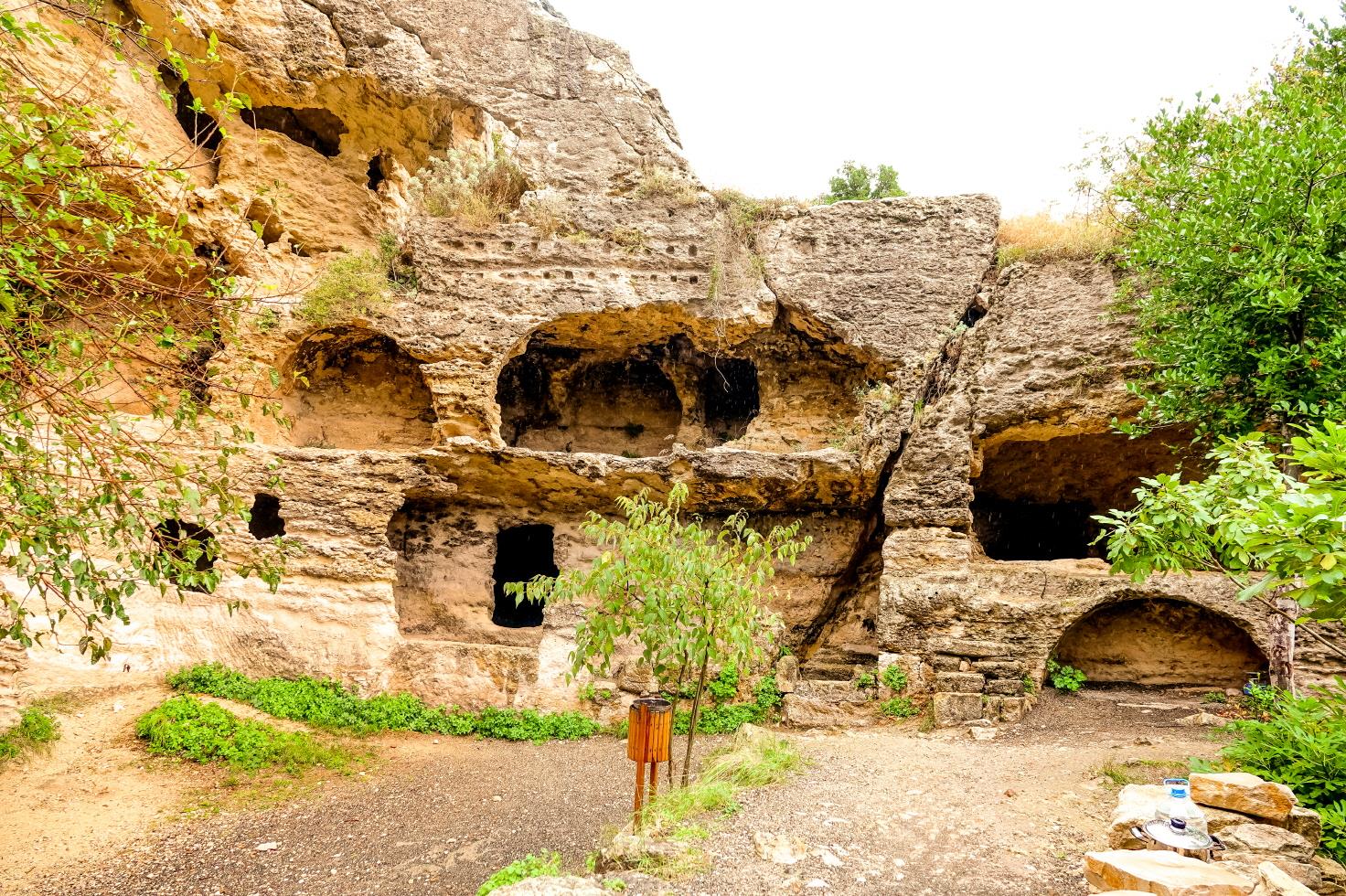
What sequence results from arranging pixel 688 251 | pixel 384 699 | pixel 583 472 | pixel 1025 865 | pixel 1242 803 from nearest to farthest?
pixel 1242 803
pixel 1025 865
pixel 384 699
pixel 583 472
pixel 688 251

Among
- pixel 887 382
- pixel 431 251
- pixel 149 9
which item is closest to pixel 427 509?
pixel 431 251

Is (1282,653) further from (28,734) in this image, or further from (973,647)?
(28,734)

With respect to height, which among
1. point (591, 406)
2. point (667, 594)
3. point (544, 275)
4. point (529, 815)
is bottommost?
point (529, 815)

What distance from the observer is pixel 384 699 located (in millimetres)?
9383

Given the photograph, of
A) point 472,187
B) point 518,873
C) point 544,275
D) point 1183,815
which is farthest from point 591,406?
point 1183,815

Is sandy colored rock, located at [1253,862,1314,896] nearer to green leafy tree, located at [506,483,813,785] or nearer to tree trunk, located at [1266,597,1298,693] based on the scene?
green leafy tree, located at [506,483,813,785]

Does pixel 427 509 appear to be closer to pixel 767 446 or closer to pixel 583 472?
pixel 583 472

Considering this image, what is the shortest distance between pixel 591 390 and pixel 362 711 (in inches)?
268

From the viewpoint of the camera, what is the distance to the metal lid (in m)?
3.37

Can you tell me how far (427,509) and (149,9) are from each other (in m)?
8.89

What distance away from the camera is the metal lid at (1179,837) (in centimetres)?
337

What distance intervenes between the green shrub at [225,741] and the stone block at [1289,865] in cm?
820

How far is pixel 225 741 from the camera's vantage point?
25.7ft

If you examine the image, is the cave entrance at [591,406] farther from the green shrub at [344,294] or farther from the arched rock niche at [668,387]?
the green shrub at [344,294]
